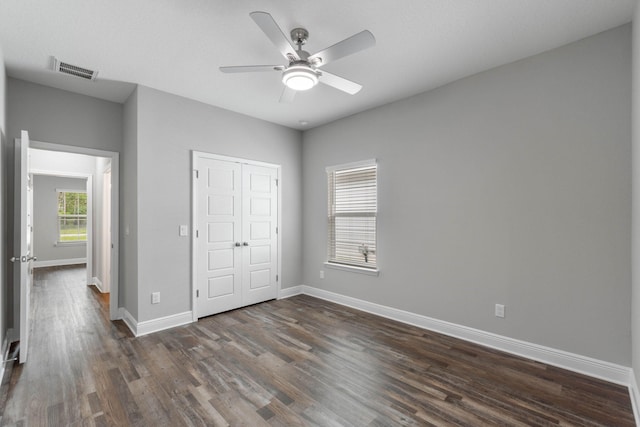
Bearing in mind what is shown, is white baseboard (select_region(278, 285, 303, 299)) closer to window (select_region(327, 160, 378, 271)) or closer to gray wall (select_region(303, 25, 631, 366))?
window (select_region(327, 160, 378, 271))

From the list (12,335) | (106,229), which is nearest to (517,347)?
(12,335)

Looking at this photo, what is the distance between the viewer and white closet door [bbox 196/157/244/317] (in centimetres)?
383

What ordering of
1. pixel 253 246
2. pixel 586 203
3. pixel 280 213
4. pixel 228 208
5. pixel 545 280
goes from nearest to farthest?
pixel 586 203 < pixel 545 280 < pixel 228 208 < pixel 253 246 < pixel 280 213

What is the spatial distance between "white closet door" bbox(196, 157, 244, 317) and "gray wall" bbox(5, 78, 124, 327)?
124 centimetres

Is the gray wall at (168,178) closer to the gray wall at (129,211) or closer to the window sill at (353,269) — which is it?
the gray wall at (129,211)

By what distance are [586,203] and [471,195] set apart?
92 cm

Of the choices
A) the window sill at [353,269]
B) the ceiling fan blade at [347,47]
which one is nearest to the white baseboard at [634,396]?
the window sill at [353,269]

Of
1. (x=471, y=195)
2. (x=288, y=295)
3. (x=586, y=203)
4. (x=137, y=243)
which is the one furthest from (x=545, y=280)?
(x=137, y=243)

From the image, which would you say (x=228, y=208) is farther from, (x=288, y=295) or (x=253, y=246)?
(x=288, y=295)

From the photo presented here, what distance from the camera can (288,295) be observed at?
4836mm

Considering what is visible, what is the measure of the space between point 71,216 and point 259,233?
7507 millimetres

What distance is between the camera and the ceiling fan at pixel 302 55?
1883 millimetres

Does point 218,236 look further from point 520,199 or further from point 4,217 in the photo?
point 520,199

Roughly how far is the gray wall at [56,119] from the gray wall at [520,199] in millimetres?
3515
